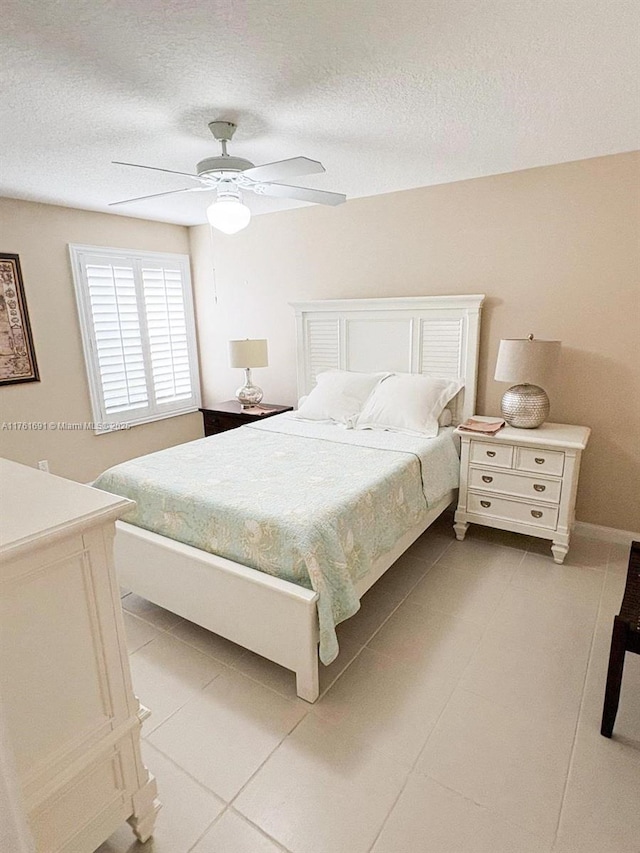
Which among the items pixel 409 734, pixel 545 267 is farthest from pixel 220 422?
pixel 409 734

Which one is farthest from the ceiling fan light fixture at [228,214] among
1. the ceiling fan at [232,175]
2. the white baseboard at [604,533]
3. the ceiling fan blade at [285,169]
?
the white baseboard at [604,533]

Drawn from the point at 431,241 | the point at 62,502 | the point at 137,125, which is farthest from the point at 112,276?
the point at 62,502

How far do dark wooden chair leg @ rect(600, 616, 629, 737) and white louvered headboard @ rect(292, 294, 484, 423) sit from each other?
194 cm

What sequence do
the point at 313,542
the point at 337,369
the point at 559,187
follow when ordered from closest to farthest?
the point at 313,542, the point at 559,187, the point at 337,369

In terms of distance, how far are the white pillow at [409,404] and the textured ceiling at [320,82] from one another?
1.38 metres

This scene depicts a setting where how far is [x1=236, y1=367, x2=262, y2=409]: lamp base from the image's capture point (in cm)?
420

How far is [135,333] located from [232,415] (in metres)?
1.21

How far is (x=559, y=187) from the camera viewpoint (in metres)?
2.82

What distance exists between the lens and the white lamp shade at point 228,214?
2139 millimetres

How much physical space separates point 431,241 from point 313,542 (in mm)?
2512

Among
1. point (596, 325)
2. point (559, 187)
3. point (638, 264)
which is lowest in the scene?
point (596, 325)

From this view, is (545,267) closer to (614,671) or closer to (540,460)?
(540,460)

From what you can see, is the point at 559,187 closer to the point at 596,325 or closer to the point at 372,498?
the point at 596,325

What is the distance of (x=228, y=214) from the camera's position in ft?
7.04
